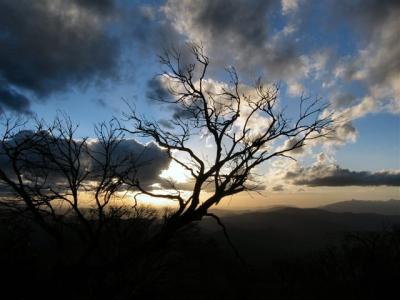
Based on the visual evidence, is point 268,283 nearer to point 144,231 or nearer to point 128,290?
point 144,231

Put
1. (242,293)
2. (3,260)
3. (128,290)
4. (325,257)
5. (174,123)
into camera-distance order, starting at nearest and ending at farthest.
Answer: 1. (174,123)
2. (128,290)
3. (3,260)
4. (325,257)
5. (242,293)

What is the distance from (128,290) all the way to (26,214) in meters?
8.96

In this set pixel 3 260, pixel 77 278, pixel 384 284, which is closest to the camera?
pixel 77 278

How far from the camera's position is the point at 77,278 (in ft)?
24.6

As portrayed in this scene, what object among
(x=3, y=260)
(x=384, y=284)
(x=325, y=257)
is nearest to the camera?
(x=3, y=260)

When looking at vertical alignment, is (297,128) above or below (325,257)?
above

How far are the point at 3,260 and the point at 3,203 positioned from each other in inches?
631

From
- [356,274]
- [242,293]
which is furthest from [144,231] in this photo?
[242,293]

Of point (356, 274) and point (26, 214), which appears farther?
point (356, 274)

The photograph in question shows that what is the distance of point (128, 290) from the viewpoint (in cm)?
1675

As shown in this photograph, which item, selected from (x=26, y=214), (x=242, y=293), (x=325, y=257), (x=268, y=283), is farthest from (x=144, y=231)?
(x=268, y=283)

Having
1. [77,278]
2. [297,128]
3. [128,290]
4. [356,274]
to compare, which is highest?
[297,128]

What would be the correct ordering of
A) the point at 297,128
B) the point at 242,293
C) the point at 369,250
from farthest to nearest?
the point at 242,293, the point at 369,250, the point at 297,128

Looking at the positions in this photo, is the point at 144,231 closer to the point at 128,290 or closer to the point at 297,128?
the point at 128,290
